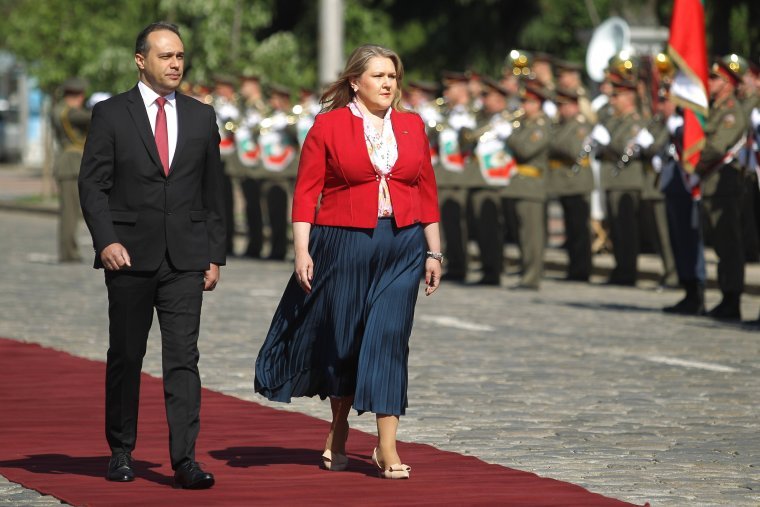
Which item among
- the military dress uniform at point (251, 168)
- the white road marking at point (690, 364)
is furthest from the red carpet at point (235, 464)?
the military dress uniform at point (251, 168)

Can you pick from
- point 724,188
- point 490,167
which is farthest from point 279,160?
point 724,188

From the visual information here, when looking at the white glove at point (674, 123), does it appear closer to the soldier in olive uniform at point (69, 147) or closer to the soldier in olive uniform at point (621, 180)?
the soldier in olive uniform at point (621, 180)

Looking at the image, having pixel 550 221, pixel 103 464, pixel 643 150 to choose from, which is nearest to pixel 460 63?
pixel 550 221

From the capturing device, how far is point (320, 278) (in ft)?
27.0

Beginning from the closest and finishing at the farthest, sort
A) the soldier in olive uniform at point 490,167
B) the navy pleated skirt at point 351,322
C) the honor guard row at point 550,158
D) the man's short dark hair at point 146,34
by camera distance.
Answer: the man's short dark hair at point 146,34 → the navy pleated skirt at point 351,322 → the honor guard row at point 550,158 → the soldier in olive uniform at point 490,167

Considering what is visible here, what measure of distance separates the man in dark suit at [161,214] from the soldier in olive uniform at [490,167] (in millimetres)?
11932

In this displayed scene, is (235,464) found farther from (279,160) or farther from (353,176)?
(279,160)

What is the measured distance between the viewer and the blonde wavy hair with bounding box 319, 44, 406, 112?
816 cm

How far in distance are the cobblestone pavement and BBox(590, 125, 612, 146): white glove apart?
1.43 metres

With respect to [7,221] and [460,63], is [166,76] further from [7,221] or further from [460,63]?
[460,63]

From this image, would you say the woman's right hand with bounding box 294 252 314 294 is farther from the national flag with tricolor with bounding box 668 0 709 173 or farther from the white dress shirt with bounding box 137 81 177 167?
the national flag with tricolor with bounding box 668 0 709 173

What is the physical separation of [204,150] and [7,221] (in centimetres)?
2531

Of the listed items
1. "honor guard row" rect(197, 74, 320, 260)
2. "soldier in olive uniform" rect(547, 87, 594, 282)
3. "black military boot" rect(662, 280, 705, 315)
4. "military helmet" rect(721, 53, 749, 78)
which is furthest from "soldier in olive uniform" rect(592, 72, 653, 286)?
"honor guard row" rect(197, 74, 320, 260)

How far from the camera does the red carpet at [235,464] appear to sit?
7.75 meters
